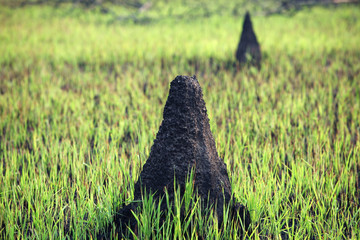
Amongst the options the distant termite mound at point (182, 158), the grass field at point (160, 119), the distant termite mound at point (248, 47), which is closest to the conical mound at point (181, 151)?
the distant termite mound at point (182, 158)

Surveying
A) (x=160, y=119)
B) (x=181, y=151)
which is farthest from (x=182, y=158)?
(x=160, y=119)

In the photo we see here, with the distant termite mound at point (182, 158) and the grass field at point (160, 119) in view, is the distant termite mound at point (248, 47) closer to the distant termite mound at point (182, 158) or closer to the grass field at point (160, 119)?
the grass field at point (160, 119)

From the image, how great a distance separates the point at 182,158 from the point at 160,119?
1736 millimetres

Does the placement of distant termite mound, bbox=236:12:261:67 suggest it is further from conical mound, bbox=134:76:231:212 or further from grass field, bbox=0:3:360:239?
conical mound, bbox=134:76:231:212

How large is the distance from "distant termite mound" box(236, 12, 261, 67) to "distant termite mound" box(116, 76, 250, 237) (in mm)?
4024

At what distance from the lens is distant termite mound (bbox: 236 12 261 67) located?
5555mm

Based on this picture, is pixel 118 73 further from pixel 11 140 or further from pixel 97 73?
pixel 11 140

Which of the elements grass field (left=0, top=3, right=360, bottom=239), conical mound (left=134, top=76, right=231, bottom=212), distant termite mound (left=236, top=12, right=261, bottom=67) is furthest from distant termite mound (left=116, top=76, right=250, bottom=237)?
distant termite mound (left=236, top=12, right=261, bottom=67)

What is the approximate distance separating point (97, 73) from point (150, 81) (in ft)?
3.58

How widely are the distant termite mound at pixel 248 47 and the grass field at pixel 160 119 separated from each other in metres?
0.26

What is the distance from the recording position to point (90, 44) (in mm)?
7023

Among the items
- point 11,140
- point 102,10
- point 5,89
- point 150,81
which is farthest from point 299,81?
point 102,10

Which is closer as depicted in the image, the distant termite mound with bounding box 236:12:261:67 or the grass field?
the grass field

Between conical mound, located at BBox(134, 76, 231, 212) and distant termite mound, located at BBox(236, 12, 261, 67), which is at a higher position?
distant termite mound, located at BBox(236, 12, 261, 67)
